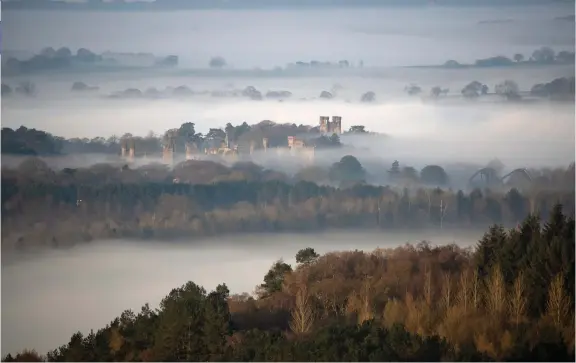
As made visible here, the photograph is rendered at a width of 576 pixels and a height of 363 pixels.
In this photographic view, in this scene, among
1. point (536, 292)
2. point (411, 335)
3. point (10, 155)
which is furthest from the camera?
point (10, 155)

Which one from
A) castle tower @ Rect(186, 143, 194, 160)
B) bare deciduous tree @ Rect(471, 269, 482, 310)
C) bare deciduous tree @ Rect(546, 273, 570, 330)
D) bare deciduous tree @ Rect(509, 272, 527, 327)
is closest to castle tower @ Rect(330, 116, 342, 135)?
castle tower @ Rect(186, 143, 194, 160)

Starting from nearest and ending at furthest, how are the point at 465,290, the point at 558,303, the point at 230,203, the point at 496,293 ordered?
the point at 558,303 → the point at 496,293 → the point at 465,290 → the point at 230,203

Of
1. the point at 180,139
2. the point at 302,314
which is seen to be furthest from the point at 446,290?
the point at 180,139

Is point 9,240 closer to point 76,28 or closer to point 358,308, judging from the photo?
point 76,28

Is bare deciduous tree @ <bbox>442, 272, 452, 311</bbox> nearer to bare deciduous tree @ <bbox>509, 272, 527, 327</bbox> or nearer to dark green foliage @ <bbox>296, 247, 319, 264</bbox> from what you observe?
bare deciduous tree @ <bbox>509, 272, 527, 327</bbox>

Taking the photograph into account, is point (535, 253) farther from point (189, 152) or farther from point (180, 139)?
point (180, 139)

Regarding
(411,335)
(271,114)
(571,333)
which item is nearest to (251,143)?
(271,114)
